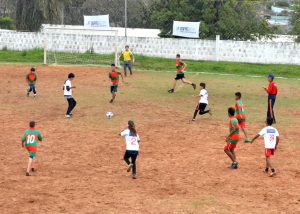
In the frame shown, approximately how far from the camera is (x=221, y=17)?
151 feet

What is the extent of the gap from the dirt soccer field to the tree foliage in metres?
19.4

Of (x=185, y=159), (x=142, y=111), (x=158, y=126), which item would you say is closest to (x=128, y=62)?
(x=142, y=111)

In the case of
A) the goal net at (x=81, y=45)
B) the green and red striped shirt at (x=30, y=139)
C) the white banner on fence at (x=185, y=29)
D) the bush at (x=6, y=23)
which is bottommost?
the green and red striped shirt at (x=30, y=139)

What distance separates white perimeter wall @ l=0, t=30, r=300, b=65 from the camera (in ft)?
130

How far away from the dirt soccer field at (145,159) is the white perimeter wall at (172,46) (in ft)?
42.7

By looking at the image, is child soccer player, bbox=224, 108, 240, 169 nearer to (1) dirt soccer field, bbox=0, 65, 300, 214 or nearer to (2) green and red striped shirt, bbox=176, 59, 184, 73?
(1) dirt soccer field, bbox=0, 65, 300, 214

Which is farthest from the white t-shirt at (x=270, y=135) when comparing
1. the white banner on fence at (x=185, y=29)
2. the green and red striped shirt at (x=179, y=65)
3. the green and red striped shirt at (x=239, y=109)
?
the white banner on fence at (x=185, y=29)

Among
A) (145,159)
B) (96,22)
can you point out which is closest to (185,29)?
(96,22)

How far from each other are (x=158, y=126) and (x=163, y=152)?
375 cm

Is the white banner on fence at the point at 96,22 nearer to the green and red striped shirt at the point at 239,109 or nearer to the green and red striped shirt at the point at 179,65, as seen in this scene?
the green and red striped shirt at the point at 179,65

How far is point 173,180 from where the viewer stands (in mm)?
13719

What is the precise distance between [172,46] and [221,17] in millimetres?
6775

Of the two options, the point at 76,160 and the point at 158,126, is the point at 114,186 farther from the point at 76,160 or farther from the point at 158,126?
the point at 158,126

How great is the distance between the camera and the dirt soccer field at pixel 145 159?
12.1m
